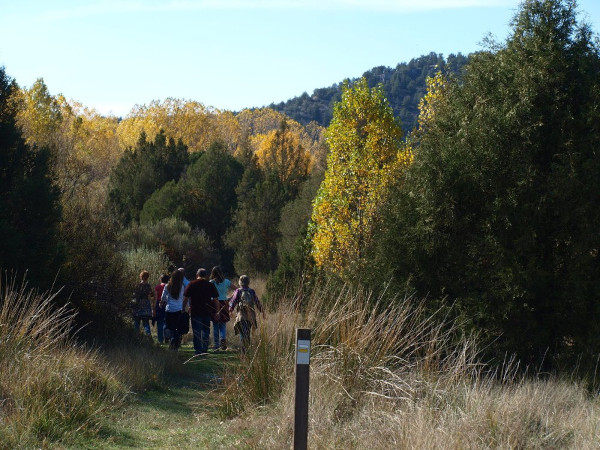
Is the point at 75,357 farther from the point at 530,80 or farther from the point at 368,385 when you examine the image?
the point at 530,80

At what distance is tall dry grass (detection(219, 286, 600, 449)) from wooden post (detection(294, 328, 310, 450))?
76 cm

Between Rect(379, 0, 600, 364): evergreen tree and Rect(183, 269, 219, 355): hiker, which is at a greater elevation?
Rect(379, 0, 600, 364): evergreen tree

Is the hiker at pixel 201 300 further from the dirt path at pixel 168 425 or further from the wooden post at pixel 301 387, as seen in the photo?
the wooden post at pixel 301 387

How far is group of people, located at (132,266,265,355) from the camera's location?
14.1 metres

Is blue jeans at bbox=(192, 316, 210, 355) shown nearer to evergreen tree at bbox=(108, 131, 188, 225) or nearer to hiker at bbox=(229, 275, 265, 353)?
hiker at bbox=(229, 275, 265, 353)

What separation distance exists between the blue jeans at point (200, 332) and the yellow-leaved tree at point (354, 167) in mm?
7196

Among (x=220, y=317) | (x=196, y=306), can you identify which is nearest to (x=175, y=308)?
(x=196, y=306)

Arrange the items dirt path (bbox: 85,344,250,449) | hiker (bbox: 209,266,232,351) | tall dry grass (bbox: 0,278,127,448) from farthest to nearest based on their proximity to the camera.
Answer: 1. hiker (bbox: 209,266,232,351)
2. dirt path (bbox: 85,344,250,449)
3. tall dry grass (bbox: 0,278,127,448)

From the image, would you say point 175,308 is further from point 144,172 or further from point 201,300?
point 144,172

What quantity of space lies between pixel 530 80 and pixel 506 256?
296 centimetres

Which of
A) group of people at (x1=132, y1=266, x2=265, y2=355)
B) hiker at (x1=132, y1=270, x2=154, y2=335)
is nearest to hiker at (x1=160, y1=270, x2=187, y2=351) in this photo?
group of people at (x1=132, y1=266, x2=265, y2=355)

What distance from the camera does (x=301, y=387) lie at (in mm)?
6262

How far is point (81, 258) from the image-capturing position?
1645 cm

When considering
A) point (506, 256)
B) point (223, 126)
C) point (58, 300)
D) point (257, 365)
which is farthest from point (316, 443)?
point (223, 126)
